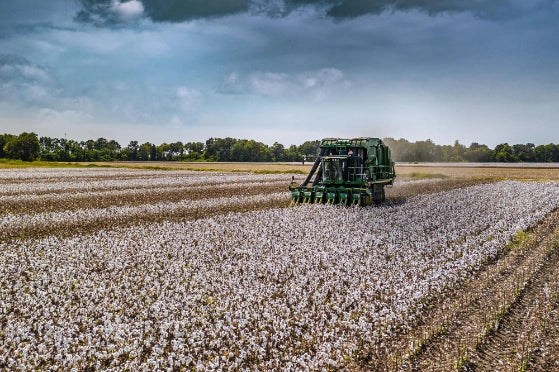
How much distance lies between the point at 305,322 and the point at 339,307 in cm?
93

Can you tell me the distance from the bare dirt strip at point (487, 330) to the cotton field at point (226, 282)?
382 millimetres

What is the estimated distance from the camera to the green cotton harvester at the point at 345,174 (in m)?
21.4

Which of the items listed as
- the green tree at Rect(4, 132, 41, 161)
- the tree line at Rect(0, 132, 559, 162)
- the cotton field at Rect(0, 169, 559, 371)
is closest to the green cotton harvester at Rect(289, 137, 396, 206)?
the cotton field at Rect(0, 169, 559, 371)

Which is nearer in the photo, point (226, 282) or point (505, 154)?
point (226, 282)

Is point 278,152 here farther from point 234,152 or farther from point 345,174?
point 345,174

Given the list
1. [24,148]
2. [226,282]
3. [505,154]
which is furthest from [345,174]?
[505,154]

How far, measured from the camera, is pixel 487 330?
7.06m

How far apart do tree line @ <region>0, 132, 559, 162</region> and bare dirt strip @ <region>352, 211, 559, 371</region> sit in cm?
9470

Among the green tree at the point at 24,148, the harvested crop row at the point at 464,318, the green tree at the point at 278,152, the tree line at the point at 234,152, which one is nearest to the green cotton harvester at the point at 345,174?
the harvested crop row at the point at 464,318

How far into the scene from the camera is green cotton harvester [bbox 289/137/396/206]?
21391mm

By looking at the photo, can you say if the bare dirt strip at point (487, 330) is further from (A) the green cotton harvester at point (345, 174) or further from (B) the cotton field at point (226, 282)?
(A) the green cotton harvester at point (345, 174)

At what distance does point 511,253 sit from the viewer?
12297mm

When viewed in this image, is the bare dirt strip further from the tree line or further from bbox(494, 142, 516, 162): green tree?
bbox(494, 142, 516, 162): green tree

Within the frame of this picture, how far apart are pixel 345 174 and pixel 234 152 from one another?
413ft
